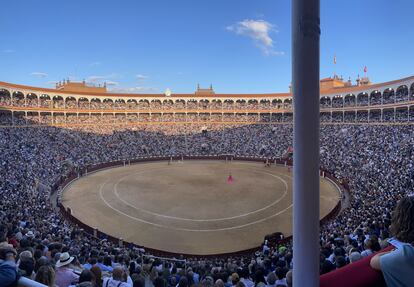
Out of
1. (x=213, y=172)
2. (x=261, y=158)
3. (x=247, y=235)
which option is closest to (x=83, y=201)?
(x=247, y=235)

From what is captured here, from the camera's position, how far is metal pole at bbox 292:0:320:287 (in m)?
2.10

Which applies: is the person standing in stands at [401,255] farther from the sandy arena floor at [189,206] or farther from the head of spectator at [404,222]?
the sandy arena floor at [189,206]

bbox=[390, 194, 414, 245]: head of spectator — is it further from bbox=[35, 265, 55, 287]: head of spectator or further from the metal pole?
bbox=[35, 265, 55, 287]: head of spectator

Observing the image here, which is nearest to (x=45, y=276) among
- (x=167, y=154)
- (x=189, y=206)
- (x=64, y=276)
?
(x=64, y=276)

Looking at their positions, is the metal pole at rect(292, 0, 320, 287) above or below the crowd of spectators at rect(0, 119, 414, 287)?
above

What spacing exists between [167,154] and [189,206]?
2969cm

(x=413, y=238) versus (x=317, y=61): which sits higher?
(x=317, y=61)

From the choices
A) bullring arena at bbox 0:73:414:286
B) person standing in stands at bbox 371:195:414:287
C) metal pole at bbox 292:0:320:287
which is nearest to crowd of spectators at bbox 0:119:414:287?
bullring arena at bbox 0:73:414:286

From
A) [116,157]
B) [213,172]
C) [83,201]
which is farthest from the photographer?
[116,157]

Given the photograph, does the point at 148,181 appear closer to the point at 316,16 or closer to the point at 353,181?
the point at 353,181

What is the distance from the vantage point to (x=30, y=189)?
2427 cm

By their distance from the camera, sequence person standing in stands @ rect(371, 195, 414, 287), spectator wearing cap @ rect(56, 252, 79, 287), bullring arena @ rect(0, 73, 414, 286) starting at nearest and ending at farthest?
person standing in stands @ rect(371, 195, 414, 287), spectator wearing cap @ rect(56, 252, 79, 287), bullring arena @ rect(0, 73, 414, 286)

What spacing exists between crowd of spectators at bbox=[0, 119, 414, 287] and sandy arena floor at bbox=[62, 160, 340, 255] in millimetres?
2417

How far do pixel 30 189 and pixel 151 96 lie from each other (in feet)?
159
